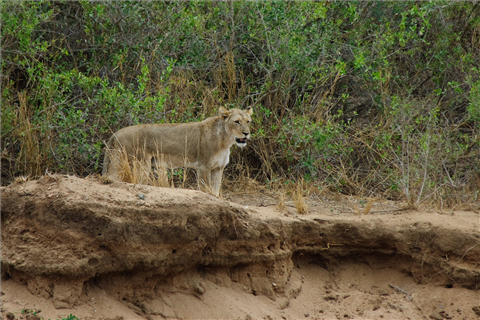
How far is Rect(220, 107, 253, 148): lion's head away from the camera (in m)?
8.84

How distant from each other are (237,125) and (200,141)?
0.68m

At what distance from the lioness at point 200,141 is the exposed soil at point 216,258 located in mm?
1818

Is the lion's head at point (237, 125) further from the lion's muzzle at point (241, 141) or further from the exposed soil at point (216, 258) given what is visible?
the exposed soil at point (216, 258)

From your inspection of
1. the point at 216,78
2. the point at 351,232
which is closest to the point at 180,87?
the point at 216,78

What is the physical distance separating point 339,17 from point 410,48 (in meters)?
2.07

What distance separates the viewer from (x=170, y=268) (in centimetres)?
574

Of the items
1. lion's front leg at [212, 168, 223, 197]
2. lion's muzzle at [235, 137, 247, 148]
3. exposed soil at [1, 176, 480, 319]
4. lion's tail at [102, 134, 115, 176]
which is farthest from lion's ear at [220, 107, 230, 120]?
exposed soil at [1, 176, 480, 319]

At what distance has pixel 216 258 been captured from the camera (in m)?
6.17

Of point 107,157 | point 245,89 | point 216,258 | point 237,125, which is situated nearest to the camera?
point 216,258

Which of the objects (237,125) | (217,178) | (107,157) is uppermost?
(237,125)

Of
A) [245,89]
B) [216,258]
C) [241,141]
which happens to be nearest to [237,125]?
[241,141]

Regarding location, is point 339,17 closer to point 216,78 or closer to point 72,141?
point 216,78

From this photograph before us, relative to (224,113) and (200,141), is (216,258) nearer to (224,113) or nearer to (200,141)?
(200,141)

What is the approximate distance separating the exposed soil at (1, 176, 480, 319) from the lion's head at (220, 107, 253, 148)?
5.61 ft
